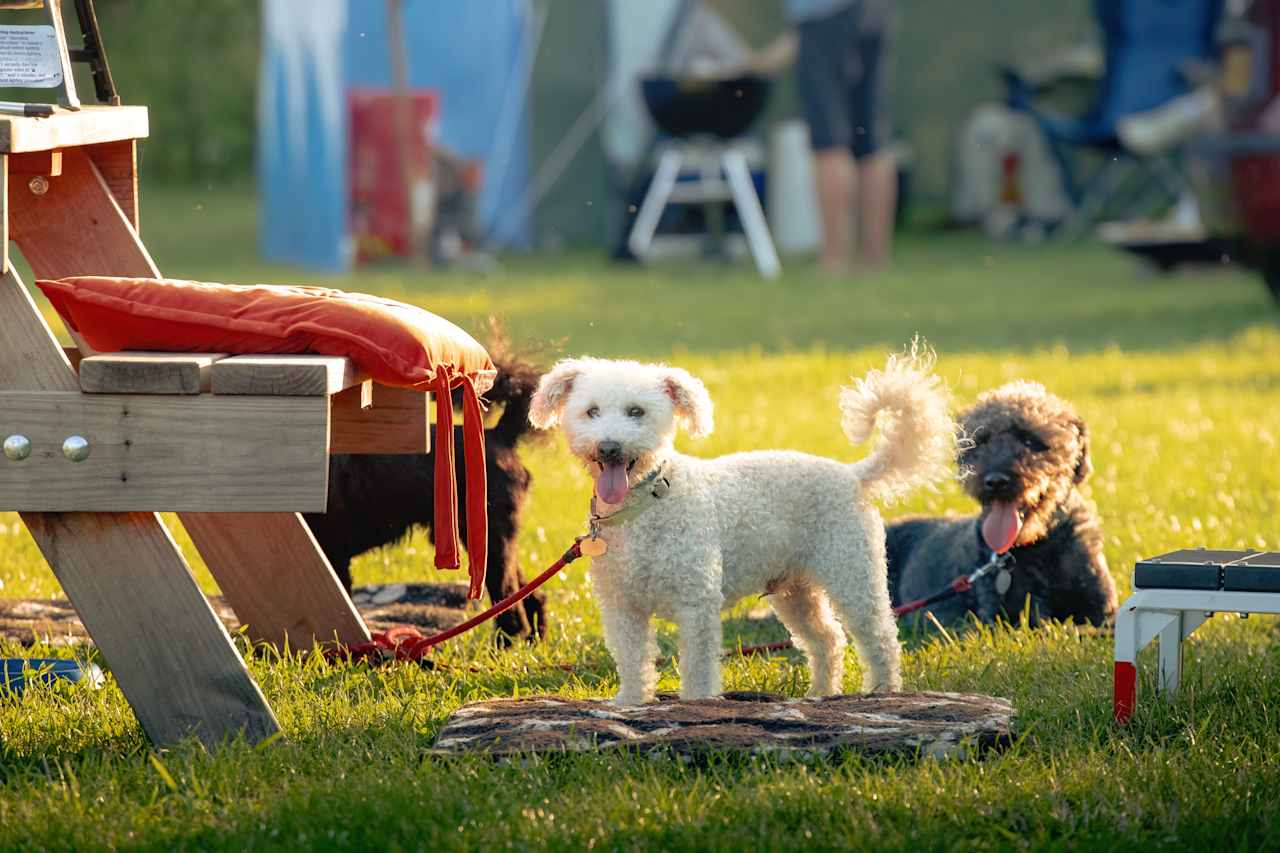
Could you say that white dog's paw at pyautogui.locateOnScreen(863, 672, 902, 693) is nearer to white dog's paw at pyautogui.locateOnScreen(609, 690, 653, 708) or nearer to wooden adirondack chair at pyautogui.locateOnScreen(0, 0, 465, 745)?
white dog's paw at pyautogui.locateOnScreen(609, 690, 653, 708)

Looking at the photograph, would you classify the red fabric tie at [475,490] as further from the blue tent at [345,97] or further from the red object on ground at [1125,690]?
the blue tent at [345,97]

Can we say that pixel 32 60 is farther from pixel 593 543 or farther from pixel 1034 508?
pixel 1034 508

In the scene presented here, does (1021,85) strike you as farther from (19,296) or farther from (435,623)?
(19,296)

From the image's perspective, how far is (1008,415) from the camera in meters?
4.79

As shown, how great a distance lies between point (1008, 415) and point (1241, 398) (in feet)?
13.6

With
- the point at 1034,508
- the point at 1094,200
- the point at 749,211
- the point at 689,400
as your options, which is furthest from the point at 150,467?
the point at 1094,200

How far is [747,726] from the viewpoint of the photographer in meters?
3.46

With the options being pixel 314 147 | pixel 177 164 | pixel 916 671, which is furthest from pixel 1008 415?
pixel 177 164

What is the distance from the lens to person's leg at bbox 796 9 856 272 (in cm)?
1257

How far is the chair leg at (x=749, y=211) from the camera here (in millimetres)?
14602

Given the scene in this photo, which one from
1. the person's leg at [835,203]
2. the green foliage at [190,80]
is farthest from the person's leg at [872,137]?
the green foliage at [190,80]

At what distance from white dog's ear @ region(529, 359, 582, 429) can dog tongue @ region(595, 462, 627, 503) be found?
0.19 meters

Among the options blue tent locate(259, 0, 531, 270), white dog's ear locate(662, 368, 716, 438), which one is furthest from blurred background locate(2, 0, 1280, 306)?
white dog's ear locate(662, 368, 716, 438)

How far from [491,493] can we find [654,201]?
10881 millimetres
